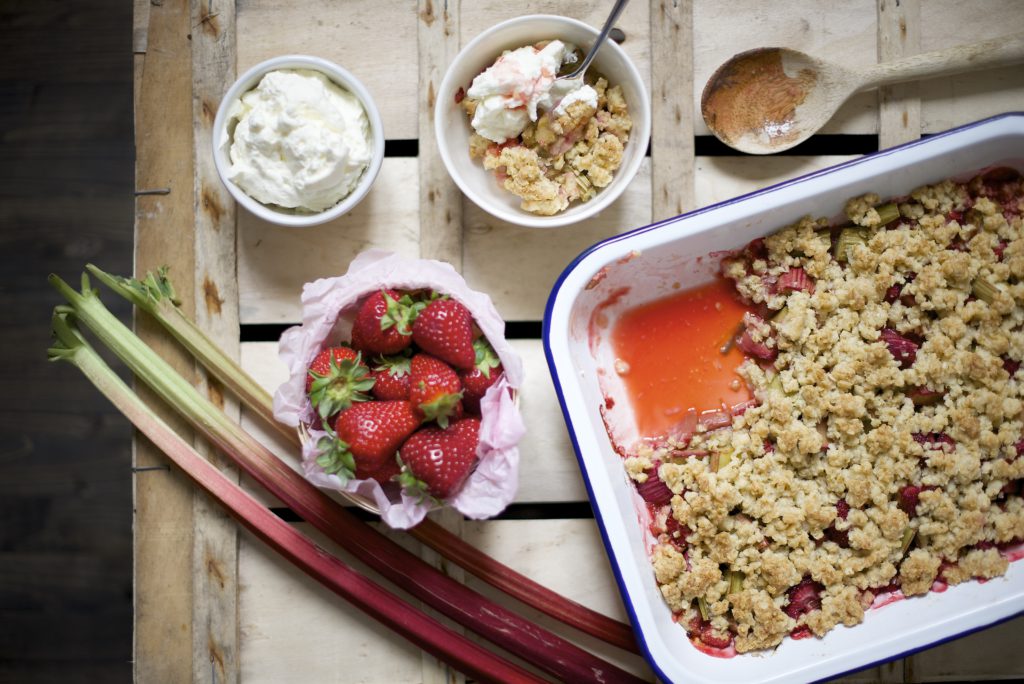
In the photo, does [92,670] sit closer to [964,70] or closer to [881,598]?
[881,598]

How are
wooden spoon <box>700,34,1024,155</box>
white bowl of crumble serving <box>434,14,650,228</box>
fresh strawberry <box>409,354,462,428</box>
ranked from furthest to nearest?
wooden spoon <box>700,34,1024,155</box> < white bowl of crumble serving <box>434,14,650,228</box> < fresh strawberry <box>409,354,462,428</box>

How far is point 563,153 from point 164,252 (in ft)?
2.41

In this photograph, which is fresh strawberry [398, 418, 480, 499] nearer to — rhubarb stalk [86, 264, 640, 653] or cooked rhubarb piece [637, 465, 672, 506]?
rhubarb stalk [86, 264, 640, 653]

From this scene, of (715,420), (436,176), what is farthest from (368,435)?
(715,420)

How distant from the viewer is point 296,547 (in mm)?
1303

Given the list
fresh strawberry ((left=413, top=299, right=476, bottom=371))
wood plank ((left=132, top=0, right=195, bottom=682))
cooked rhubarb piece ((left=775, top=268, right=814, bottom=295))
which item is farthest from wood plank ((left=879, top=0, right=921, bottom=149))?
wood plank ((left=132, top=0, right=195, bottom=682))

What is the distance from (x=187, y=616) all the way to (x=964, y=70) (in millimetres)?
1678

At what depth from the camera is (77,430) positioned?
5.49 ft

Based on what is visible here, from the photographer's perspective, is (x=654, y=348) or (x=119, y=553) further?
(x=119, y=553)

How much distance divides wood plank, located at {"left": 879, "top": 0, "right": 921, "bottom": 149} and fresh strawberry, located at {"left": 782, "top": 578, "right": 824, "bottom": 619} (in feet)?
2.61

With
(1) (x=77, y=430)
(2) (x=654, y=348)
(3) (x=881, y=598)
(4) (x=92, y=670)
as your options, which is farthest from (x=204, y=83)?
(3) (x=881, y=598)

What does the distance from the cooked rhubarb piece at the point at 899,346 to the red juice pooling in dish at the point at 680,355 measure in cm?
24

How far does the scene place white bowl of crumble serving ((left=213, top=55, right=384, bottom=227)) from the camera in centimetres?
118

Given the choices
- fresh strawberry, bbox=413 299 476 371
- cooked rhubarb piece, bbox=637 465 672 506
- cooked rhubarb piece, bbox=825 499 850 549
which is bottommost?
cooked rhubarb piece, bbox=825 499 850 549
